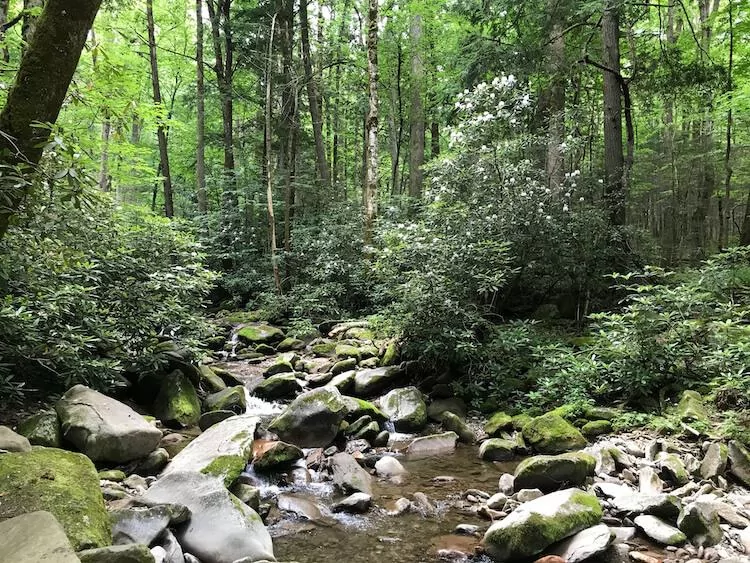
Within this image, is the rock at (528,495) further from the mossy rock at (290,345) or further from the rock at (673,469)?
the mossy rock at (290,345)

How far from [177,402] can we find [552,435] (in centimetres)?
514

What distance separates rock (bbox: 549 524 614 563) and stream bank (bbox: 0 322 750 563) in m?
0.02

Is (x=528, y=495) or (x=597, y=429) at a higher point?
(x=597, y=429)

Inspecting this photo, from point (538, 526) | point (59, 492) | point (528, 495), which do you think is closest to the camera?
point (59, 492)

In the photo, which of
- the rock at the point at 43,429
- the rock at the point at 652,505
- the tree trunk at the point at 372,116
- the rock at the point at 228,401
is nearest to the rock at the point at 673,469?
the rock at the point at 652,505

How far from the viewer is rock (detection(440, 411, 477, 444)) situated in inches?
283

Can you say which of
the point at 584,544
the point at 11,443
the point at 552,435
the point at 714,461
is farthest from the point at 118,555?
the point at 714,461

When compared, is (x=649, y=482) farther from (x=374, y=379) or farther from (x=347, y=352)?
(x=347, y=352)

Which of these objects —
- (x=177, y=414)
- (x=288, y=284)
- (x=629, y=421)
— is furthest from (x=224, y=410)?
(x=288, y=284)

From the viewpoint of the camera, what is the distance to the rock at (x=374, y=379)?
8805 mm

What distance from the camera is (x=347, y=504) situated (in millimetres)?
5148

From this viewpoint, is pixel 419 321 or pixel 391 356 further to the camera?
pixel 391 356

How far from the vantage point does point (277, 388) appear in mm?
8688

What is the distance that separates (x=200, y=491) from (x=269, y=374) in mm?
5516
